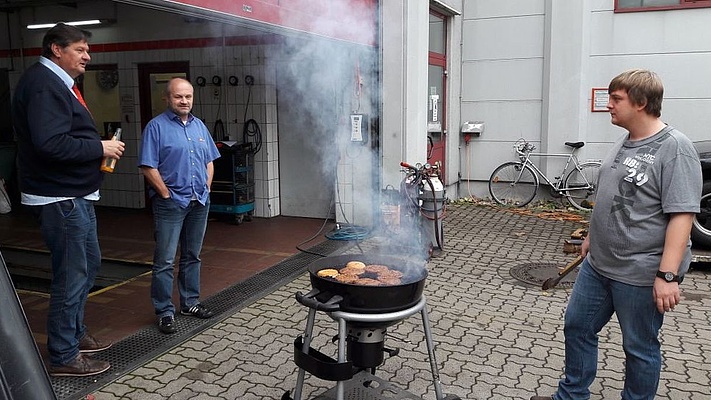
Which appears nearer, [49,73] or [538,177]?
[49,73]

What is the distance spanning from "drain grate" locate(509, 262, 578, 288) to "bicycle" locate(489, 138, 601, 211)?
11.6 ft

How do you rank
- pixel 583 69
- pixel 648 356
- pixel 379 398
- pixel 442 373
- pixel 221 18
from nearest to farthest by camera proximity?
pixel 648 356, pixel 379 398, pixel 442 373, pixel 221 18, pixel 583 69

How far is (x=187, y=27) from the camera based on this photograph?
827 centimetres

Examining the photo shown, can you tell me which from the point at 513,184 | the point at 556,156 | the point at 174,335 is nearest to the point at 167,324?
the point at 174,335

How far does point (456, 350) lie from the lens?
410 cm

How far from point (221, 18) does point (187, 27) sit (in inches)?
161

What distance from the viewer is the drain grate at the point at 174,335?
3533 millimetres

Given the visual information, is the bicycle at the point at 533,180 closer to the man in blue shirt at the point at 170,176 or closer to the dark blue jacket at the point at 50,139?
the man in blue shirt at the point at 170,176

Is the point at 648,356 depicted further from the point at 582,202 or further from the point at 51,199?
the point at 582,202

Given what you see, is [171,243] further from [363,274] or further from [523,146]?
[523,146]

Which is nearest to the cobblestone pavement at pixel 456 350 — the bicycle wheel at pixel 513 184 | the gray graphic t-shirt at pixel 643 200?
the gray graphic t-shirt at pixel 643 200

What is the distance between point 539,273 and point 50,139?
4617 millimetres

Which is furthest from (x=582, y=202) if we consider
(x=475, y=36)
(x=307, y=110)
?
(x=307, y=110)

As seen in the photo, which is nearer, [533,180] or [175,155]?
[175,155]
